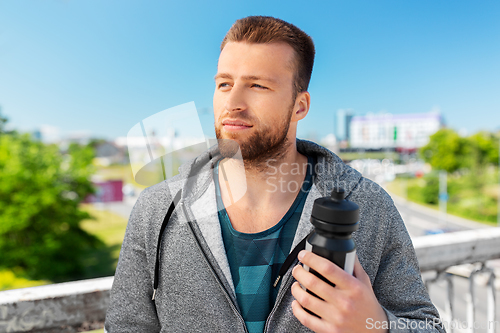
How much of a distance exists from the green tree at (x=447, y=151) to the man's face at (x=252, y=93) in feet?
153

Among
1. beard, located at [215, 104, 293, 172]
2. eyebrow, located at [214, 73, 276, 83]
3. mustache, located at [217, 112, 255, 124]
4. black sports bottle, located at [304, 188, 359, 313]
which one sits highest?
eyebrow, located at [214, 73, 276, 83]

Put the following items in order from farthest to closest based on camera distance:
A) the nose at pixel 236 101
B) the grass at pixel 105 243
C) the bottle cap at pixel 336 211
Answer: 1. the grass at pixel 105 243
2. the nose at pixel 236 101
3. the bottle cap at pixel 336 211

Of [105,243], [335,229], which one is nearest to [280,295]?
[335,229]

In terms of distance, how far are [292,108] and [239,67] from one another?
11.8 inches

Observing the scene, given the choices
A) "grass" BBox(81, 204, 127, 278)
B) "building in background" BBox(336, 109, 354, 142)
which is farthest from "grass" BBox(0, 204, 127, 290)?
"building in background" BBox(336, 109, 354, 142)

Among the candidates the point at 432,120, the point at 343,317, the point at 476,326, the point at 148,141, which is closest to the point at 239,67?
the point at 148,141

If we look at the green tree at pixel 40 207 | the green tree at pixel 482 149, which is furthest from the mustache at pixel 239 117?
the green tree at pixel 482 149

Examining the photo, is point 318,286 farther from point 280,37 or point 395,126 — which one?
point 395,126

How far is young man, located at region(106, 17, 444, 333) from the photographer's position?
3.62 feet

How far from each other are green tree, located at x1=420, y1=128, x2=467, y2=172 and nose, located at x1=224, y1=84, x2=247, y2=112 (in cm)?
4671

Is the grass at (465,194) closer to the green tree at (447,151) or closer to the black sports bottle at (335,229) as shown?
the green tree at (447,151)

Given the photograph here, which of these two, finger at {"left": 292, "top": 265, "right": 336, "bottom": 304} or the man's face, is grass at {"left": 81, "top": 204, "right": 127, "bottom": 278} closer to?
the man's face

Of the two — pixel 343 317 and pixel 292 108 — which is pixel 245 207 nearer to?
pixel 292 108

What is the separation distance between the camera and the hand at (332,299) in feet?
2.40
